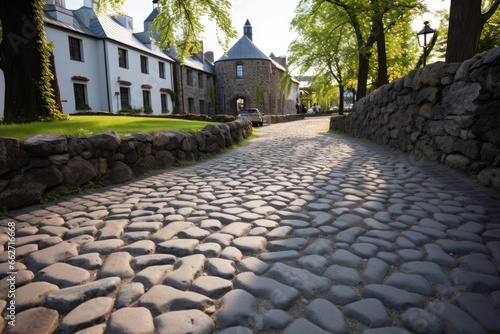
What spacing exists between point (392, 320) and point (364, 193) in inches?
104

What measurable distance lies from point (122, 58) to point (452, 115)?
2552cm

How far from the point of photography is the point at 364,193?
414cm

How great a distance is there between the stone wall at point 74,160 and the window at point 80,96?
17659mm

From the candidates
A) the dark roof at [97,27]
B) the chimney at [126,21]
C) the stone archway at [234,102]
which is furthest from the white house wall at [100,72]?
the stone archway at [234,102]

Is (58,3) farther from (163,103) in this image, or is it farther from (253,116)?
(253,116)

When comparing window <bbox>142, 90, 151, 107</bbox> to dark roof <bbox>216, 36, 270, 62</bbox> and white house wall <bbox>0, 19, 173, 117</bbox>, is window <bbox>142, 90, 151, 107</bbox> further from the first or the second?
dark roof <bbox>216, 36, 270, 62</bbox>

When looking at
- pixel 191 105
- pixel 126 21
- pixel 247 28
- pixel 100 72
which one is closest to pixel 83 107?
pixel 100 72

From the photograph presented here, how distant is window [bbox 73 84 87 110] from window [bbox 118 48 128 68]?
4.09m

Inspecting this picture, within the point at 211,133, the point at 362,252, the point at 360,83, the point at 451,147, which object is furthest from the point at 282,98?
the point at 362,252

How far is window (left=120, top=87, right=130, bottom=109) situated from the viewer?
24453 millimetres

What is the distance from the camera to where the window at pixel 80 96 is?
21053 mm

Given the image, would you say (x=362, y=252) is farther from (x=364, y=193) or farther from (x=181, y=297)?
(x=364, y=193)

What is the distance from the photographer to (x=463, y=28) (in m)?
6.96

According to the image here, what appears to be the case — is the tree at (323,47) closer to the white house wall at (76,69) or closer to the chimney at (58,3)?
the white house wall at (76,69)
